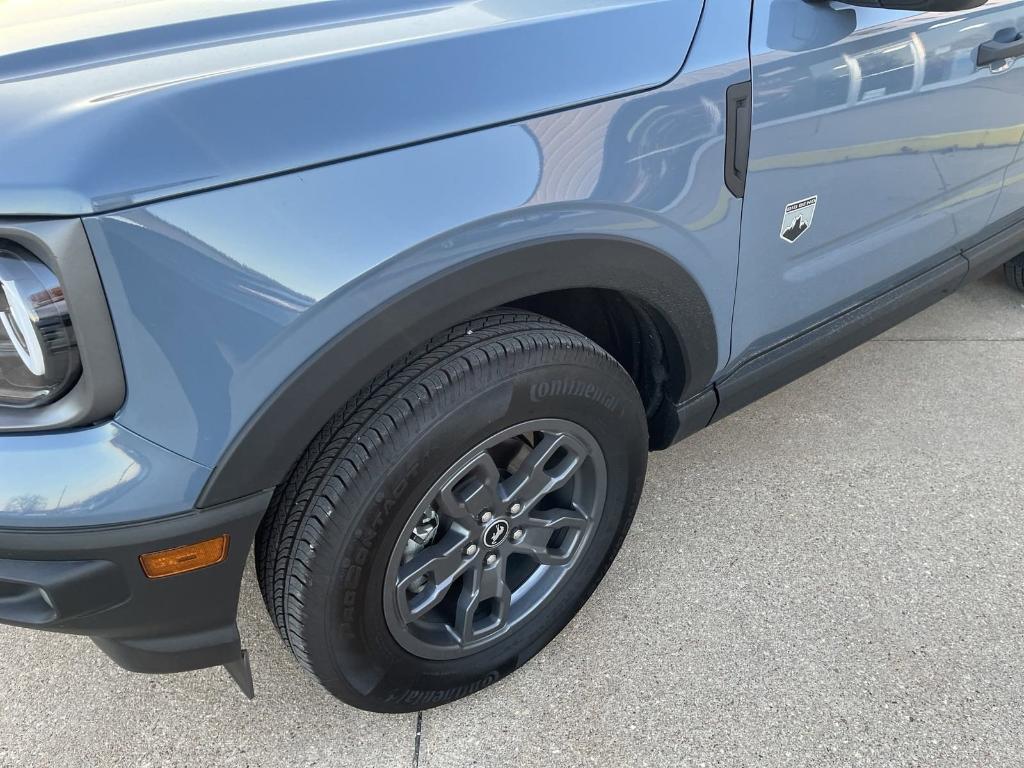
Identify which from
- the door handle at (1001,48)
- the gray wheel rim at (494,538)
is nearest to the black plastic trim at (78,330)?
the gray wheel rim at (494,538)

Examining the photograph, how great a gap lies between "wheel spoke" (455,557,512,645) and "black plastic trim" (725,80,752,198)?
→ 922 mm

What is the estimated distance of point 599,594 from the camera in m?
2.06

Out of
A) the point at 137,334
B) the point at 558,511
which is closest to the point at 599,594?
the point at 558,511

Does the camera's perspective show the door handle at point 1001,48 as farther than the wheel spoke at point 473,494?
Yes

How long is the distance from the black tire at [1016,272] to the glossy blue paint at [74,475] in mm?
3579

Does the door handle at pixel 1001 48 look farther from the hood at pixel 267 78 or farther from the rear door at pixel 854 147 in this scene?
the hood at pixel 267 78

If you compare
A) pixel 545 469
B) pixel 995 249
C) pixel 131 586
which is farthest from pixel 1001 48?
pixel 131 586

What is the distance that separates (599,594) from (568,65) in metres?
1.31

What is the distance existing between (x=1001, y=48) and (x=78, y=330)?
2295 millimetres

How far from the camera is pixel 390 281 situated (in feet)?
3.95

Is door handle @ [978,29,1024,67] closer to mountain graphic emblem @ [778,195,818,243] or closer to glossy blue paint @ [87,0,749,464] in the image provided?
mountain graphic emblem @ [778,195,818,243]

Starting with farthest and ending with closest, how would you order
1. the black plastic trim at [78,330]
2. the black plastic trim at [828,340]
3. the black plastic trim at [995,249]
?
the black plastic trim at [995,249], the black plastic trim at [828,340], the black plastic trim at [78,330]

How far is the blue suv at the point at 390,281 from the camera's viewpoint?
42.0 inches

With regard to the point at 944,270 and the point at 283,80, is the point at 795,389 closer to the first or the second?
the point at 944,270
